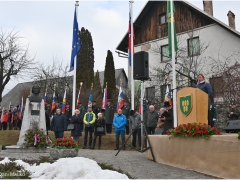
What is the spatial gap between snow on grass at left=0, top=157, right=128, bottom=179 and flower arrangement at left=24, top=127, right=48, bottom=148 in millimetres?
5200

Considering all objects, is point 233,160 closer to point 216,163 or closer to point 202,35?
point 216,163

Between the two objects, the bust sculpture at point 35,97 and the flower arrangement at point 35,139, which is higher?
the bust sculpture at point 35,97

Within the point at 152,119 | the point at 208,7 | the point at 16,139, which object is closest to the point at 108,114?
the point at 152,119

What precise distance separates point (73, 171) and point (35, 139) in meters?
6.27

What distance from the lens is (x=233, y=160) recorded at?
616 cm

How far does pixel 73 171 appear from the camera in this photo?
5.72 meters

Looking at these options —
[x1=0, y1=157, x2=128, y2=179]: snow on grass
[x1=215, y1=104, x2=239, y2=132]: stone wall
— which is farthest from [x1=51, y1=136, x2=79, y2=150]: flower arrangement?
[x1=215, y1=104, x2=239, y2=132]: stone wall

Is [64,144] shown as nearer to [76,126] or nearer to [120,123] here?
[120,123]

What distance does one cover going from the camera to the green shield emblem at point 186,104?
7.88 meters

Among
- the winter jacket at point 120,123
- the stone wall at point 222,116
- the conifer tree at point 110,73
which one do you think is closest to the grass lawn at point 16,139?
the winter jacket at point 120,123

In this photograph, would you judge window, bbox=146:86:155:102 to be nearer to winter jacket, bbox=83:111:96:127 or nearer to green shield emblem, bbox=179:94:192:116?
winter jacket, bbox=83:111:96:127

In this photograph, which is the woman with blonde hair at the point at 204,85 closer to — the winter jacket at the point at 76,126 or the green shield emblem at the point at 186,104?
the green shield emblem at the point at 186,104

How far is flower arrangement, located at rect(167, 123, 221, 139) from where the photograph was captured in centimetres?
699

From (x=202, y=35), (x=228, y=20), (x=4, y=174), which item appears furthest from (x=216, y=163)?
(x=228, y=20)
